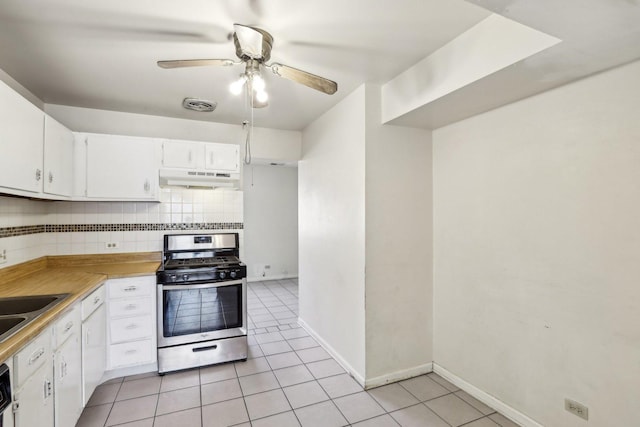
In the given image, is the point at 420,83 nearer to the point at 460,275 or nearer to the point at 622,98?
the point at 622,98

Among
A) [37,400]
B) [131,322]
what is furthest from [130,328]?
[37,400]

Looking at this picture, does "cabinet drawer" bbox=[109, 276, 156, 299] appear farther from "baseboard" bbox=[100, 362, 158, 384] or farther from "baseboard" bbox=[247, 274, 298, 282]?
"baseboard" bbox=[247, 274, 298, 282]

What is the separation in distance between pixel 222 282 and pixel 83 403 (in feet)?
4.04

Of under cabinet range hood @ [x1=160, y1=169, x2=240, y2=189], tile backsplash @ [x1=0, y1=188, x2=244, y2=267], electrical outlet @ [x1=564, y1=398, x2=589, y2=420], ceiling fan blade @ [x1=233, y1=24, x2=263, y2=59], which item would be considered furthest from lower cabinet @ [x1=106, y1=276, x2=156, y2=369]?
electrical outlet @ [x1=564, y1=398, x2=589, y2=420]

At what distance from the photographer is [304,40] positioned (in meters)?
1.96

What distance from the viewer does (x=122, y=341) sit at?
2.67 metres

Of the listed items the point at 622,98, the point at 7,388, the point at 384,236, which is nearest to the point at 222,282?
the point at 384,236

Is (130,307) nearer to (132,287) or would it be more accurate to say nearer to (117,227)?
(132,287)

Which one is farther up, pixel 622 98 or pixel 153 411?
pixel 622 98

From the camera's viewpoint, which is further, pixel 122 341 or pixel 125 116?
pixel 125 116

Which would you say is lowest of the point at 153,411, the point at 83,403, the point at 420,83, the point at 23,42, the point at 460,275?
the point at 153,411

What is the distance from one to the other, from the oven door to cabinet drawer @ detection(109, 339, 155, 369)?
0.39 feet

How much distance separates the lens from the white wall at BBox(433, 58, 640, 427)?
5.46 feet

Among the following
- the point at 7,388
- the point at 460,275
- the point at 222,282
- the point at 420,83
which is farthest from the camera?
the point at 222,282
